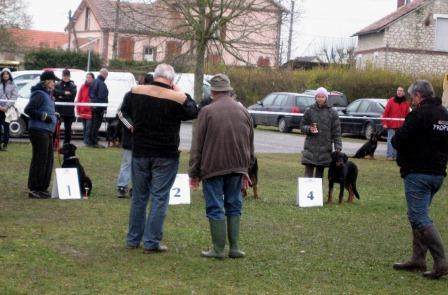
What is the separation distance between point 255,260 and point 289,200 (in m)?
5.23

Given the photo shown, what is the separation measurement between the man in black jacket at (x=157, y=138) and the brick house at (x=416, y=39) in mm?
48540

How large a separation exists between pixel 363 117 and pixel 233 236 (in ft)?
73.5

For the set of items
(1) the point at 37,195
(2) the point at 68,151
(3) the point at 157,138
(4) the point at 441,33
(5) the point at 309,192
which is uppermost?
(4) the point at 441,33

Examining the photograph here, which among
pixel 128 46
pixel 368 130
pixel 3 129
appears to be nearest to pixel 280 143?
pixel 368 130

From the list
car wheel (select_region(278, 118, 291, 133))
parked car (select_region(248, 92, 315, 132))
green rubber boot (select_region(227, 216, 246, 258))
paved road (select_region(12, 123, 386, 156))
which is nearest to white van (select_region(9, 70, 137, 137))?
paved road (select_region(12, 123, 386, 156))

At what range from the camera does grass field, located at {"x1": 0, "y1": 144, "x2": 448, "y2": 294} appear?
7.77 metres

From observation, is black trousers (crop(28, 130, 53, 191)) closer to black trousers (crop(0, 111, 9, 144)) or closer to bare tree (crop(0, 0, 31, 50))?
black trousers (crop(0, 111, 9, 144))

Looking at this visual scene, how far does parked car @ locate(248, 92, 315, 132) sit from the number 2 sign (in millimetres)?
18853

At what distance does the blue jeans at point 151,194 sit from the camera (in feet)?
30.0

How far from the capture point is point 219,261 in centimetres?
888

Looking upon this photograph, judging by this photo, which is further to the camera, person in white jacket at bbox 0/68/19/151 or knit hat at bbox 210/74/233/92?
person in white jacket at bbox 0/68/19/151

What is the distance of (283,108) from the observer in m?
33.1

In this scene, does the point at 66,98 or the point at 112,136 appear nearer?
the point at 66,98

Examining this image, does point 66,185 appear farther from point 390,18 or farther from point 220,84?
point 390,18
